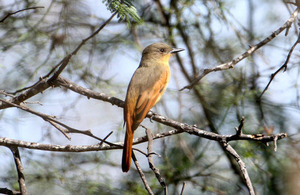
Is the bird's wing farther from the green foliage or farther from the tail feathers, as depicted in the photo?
the green foliage

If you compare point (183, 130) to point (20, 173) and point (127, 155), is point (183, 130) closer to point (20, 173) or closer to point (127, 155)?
point (127, 155)

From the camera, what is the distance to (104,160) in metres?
5.98

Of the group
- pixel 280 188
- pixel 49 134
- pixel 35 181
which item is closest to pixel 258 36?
pixel 280 188

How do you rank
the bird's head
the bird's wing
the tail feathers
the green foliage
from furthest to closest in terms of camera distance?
1. the bird's head
2. the bird's wing
3. the tail feathers
4. the green foliage

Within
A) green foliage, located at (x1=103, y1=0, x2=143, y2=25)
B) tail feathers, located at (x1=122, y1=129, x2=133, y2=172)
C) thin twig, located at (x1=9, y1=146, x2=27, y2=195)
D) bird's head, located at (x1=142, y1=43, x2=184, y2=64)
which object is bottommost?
thin twig, located at (x1=9, y1=146, x2=27, y2=195)

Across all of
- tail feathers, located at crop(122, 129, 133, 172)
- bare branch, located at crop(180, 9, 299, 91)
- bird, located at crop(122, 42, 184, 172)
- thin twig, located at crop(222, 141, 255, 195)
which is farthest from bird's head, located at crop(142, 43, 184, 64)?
thin twig, located at crop(222, 141, 255, 195)

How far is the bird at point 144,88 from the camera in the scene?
3703 millimetres

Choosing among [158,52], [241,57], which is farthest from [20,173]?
[158,52]

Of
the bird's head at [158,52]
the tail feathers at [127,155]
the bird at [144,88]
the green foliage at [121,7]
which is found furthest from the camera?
the bird's head at [158,52]

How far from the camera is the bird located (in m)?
3.70

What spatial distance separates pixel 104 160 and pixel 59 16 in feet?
6.88

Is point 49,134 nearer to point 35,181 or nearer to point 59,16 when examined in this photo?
point 35,181

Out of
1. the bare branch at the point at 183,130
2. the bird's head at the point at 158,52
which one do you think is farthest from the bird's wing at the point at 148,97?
the bird's head at the point at 158,52

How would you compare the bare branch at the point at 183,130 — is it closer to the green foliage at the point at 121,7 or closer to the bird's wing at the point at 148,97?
the bird's wing at the point at 148,97
